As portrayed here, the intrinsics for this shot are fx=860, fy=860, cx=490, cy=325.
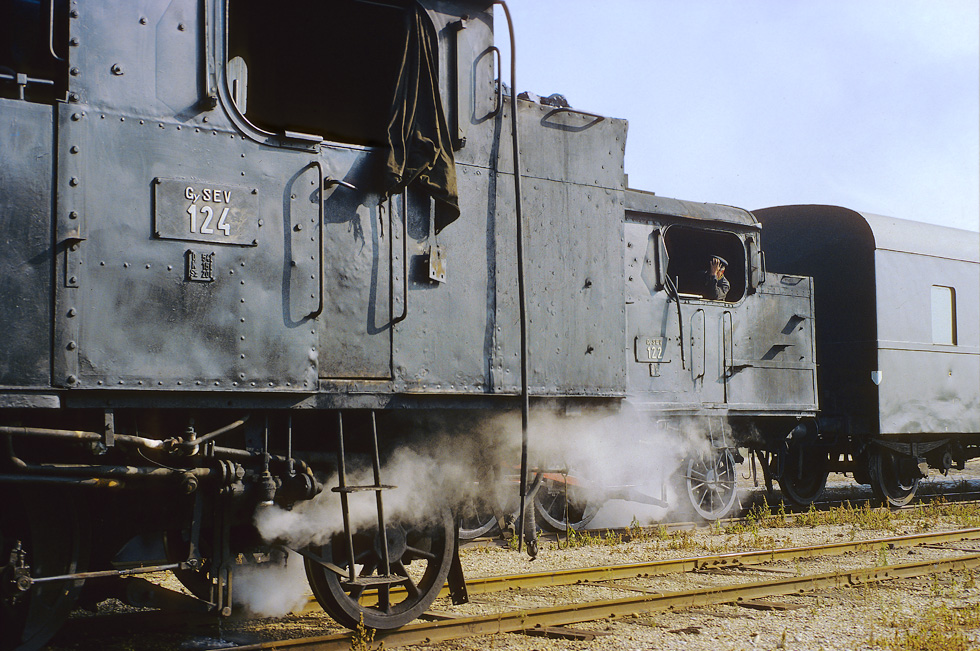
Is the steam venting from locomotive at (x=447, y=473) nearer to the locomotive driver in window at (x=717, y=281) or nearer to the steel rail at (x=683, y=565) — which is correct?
the steel rail at (x=683, y=565)

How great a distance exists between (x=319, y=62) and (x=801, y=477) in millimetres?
9279

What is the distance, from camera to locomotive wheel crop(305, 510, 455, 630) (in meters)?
4.79

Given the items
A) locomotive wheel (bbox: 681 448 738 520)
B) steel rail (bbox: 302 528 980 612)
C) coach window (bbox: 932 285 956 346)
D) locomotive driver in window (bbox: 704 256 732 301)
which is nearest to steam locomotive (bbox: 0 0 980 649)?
steel rail (bbox: 302 528 980 612)

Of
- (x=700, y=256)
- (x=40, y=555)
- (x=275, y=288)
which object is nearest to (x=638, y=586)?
(x=275, y=288)

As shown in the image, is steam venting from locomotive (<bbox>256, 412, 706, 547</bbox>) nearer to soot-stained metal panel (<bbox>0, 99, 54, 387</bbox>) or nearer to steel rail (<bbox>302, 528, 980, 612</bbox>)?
steel rail (<bbox>302, 528, 980, 612</bbox>)

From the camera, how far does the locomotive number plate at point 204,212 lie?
3.92 m

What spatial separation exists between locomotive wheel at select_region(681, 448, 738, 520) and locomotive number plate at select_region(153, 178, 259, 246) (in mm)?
7005

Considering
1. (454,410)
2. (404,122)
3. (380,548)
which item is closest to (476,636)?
(380,548)

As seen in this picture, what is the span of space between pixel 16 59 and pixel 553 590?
4.93m

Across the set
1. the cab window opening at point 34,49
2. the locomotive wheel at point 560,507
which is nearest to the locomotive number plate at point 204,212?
the cab window opening at point 34,49

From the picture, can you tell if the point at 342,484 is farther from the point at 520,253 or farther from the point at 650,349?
the point at 650,349

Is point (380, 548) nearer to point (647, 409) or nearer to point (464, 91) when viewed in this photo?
point (464, 91)

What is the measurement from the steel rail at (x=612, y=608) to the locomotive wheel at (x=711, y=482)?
9.66 feet

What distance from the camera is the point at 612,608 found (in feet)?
18.8
